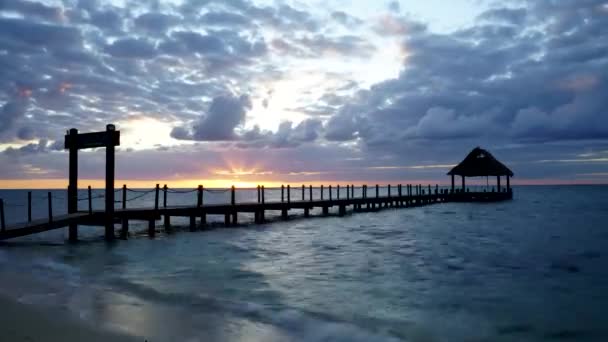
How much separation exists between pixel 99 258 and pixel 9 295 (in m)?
6.09

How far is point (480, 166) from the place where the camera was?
51188 millimetres

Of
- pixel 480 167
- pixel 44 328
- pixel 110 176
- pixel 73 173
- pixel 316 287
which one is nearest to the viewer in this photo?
pixel 44 328

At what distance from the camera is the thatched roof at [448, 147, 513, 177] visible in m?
50.8

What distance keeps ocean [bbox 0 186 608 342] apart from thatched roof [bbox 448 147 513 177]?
30014 mm

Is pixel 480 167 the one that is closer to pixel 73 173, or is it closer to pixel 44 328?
pixel 73 173

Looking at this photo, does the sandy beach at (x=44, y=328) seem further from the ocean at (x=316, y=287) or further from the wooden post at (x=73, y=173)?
the wooden post at (x=73, y=173)

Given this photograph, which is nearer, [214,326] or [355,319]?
[214,326]

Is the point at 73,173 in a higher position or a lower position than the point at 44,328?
higher

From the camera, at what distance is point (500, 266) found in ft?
51.0

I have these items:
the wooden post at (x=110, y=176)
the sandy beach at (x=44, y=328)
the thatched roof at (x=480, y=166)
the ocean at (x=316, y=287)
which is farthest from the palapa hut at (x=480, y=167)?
the sandy beach at (x=44, y=328)

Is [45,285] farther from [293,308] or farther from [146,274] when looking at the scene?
[293,308]

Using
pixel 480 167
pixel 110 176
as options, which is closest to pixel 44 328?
pixel 110 176

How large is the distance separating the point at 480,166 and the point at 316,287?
1736 inches

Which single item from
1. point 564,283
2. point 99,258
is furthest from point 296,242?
point 564,283
